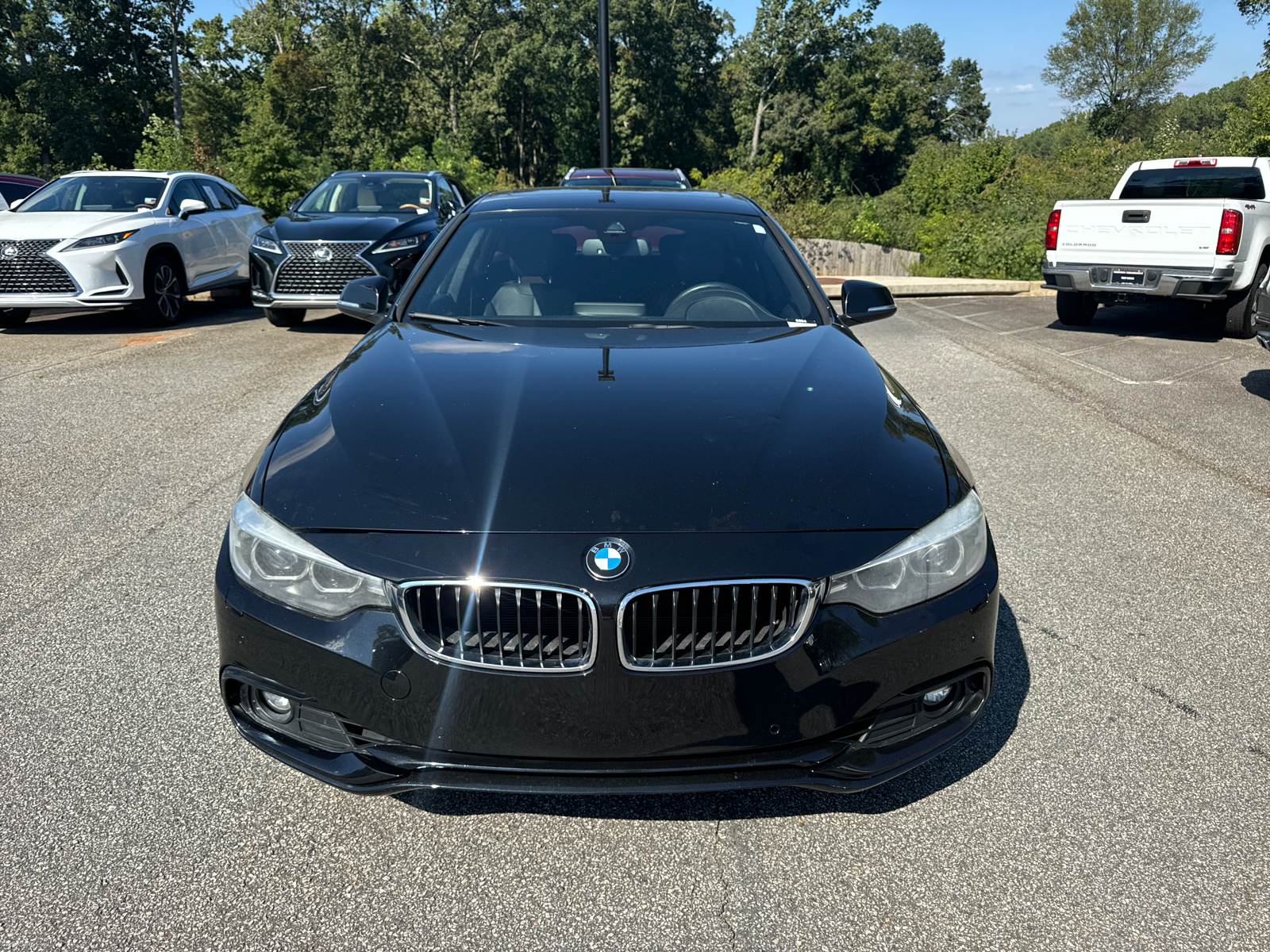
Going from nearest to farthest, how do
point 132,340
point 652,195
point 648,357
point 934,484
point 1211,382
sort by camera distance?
point 934,484 → point 648,357 → point 652,195 → point 1211,382 → point 132,340

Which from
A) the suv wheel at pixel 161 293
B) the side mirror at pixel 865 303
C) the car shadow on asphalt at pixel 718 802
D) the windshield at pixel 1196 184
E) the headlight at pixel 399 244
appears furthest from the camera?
the windshield at pixel 1196 184

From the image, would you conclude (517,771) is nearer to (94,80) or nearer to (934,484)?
(934,484)

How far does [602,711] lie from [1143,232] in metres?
10.3

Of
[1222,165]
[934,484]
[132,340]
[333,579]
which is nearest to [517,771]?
[333,579]

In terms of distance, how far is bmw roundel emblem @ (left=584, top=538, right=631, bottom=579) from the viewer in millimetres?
2051

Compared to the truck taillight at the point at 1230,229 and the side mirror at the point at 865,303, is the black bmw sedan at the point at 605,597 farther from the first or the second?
the truck taillight at the point at 1230,229

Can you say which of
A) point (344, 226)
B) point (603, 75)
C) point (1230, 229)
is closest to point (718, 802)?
point (344, 226)

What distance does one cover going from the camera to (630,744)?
2.09 meters

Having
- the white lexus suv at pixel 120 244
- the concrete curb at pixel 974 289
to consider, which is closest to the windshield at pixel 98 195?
the white lexus suv at pixel 120 244

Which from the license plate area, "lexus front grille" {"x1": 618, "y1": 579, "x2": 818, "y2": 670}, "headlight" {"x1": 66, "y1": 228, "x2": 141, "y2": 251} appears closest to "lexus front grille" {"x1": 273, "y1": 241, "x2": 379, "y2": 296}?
"headlight" {"x1": 66, "y1": 228, "x2": 141, "y2": 251}

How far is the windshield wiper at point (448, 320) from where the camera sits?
3.53 meters

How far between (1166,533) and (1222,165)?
9.26 m

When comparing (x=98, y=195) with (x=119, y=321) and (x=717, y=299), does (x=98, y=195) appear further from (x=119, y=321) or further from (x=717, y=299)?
(x=717, y=299)

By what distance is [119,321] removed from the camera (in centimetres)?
1211
